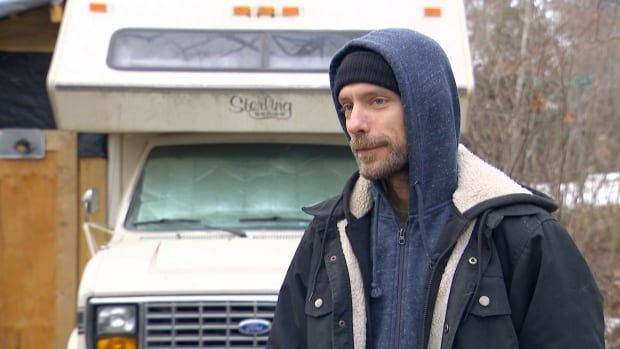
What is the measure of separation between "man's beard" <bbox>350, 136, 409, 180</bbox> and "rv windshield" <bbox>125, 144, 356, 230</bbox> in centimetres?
326

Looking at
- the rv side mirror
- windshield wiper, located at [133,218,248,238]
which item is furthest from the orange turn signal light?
the rv side mirror

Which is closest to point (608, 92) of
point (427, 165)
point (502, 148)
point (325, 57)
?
point (502, 148)

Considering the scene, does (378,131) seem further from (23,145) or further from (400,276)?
(23,145)

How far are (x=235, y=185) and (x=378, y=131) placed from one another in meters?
3.59

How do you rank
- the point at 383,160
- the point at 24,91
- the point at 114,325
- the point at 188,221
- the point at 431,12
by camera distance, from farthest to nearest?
1. the point at 24,91
2. the point at 431,12
3. the point at 188,221
4. the point at 114,325
5. the point at 383,160

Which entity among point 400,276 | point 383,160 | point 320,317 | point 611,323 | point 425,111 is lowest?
point 611,323

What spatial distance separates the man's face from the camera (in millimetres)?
2709

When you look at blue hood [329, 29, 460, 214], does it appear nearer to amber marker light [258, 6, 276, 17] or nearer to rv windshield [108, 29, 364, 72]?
rv windshield [108, 29, 364, 72]

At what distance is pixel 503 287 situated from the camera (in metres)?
2.49

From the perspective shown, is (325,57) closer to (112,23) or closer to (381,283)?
(112,23)

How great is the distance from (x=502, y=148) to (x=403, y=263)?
24.8 feet

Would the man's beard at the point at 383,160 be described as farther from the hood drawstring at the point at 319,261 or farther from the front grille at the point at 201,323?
the front grille at the point at 201,323

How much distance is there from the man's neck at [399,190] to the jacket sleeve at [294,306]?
0.25 meters

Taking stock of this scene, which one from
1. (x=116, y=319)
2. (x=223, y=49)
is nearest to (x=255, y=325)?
(x=116, y=319)
